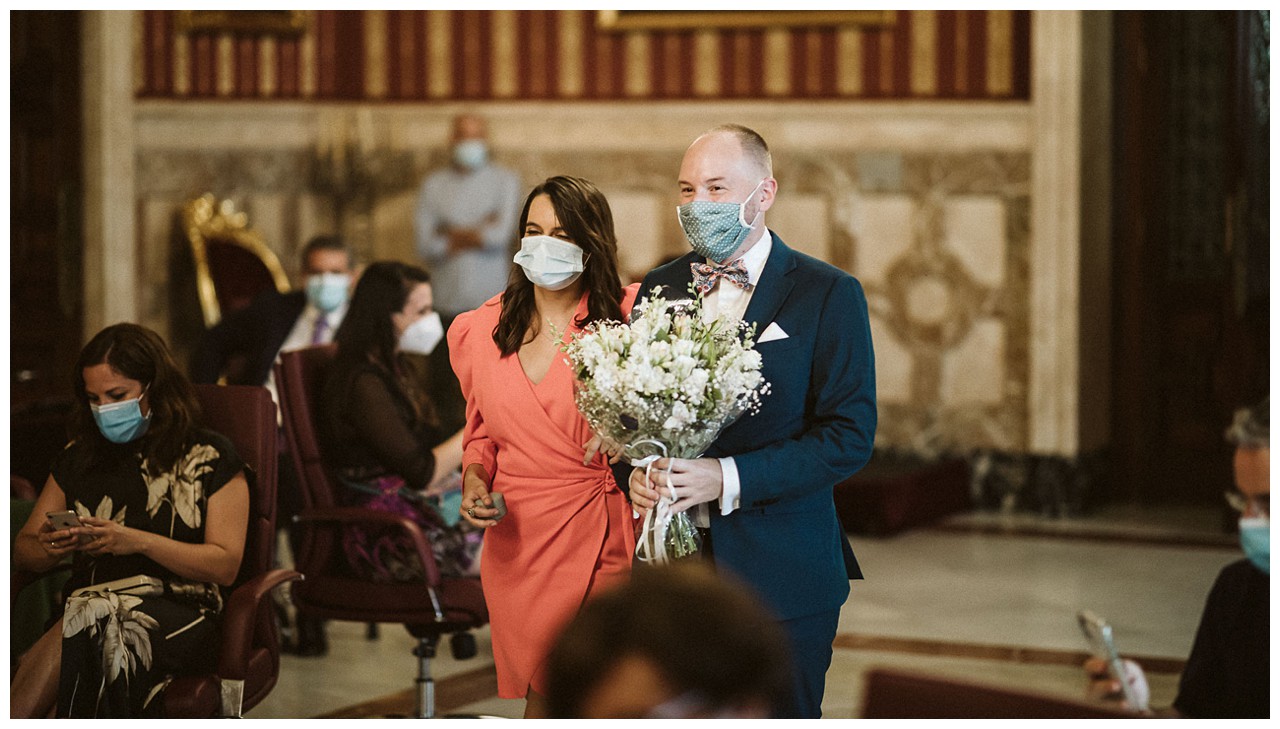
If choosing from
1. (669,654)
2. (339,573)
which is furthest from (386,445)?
(669,654)

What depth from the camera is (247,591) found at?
325cm

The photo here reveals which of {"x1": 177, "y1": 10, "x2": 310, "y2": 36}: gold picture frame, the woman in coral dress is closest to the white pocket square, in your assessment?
the woman in coral dress

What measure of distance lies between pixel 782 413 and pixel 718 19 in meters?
6.61

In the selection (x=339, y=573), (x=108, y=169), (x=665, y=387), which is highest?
(x=108, y=169)

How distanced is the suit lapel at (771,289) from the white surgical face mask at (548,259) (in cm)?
41

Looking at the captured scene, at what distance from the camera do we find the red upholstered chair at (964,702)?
178 centimetres

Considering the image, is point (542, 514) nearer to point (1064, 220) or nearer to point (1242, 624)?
point (1242, 624)

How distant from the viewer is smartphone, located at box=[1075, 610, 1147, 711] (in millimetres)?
2258

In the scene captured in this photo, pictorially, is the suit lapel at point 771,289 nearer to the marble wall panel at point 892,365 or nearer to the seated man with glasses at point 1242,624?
the seated man with glasses at point 1242,624

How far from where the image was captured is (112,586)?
3.33m

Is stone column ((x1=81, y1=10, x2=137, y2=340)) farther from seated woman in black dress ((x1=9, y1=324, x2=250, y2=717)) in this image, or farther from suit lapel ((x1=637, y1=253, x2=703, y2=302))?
suit lapel ((x1=637, y1=253, x2=703, y2=302))

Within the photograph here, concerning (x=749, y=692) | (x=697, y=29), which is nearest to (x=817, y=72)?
(x=697, y=29)

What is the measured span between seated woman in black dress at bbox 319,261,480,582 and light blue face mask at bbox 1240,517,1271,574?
2.31 m
